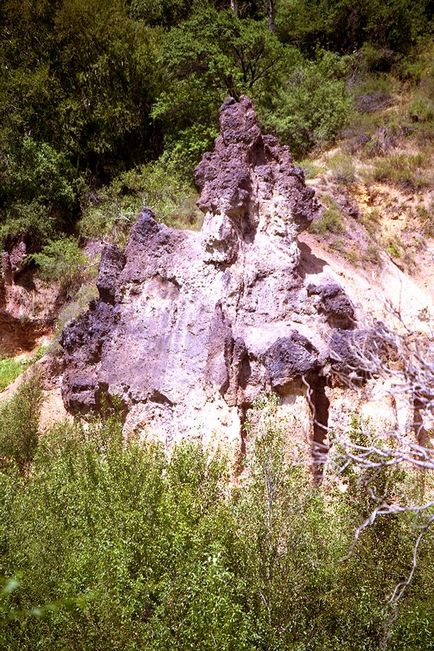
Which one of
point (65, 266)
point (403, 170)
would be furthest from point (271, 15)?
point (65, 266)

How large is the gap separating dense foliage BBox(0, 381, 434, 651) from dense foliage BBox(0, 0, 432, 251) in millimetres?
12117

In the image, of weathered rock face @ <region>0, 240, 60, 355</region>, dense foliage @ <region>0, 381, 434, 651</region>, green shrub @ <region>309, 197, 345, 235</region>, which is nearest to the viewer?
dense foliage @ <region>0, 381, 434, 651</region>

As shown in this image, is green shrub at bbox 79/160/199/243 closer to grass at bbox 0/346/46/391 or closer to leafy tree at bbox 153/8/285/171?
leafy tree at bbox 153/8/285/171

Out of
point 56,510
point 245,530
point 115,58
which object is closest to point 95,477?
point 56,510

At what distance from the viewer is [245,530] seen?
258 inches

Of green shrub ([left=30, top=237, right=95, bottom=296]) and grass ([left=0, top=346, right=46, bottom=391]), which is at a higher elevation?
green shrub ([left=30, top=237, right=95, bottom=296])

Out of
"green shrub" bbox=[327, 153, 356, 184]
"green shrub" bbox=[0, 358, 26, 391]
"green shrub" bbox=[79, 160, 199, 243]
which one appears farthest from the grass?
"green shrub" bbox=[327, 153, 356, 184]

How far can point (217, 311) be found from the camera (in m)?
10.2

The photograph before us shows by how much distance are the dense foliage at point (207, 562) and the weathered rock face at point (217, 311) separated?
5.44ft

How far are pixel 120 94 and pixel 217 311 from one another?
43.0 feet

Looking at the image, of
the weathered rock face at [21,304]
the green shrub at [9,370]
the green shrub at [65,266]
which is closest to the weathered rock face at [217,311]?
the green shrub at [9,370]

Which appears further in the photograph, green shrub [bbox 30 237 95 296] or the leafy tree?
the leafy tree

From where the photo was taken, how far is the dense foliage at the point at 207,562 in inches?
210

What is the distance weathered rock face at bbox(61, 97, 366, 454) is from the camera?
9586mm
